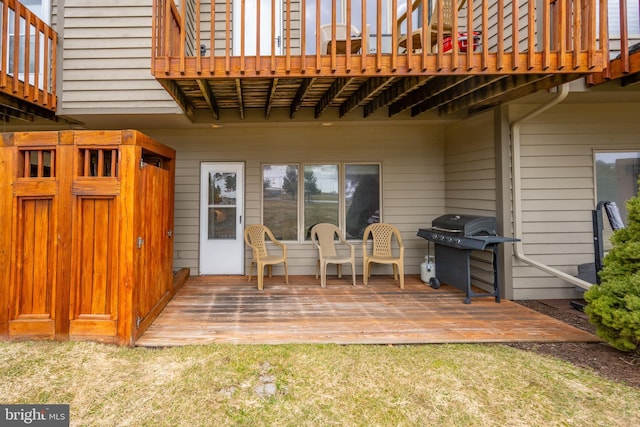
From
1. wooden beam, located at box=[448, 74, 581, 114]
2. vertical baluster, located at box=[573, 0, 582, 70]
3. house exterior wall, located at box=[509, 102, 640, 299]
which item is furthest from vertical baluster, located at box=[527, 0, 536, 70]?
house exterior wall, located at box=[509, 102, 640, 299]

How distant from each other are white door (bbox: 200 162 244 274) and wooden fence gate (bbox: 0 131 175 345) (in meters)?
2.40

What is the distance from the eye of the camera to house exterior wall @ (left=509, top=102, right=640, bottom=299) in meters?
4.10

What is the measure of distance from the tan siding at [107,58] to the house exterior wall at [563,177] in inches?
185

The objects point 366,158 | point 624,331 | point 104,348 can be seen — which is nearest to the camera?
point 624,331

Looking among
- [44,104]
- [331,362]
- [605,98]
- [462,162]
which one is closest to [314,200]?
[462,162]

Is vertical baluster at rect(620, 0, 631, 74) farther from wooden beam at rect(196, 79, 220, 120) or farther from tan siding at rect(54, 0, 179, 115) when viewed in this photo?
tan siding at rect(54, 0, 179, 115)

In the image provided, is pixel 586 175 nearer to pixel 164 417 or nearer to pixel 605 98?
pixel 605 98

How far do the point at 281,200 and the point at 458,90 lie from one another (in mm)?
3092

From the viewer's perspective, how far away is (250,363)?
2.47 m

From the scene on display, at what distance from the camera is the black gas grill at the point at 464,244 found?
12.6 feet

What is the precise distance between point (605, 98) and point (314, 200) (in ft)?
13.4

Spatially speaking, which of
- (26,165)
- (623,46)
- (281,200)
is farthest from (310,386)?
(623,46)

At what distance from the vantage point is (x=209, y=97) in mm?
3781

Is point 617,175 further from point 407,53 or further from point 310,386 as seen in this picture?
point 310,386
